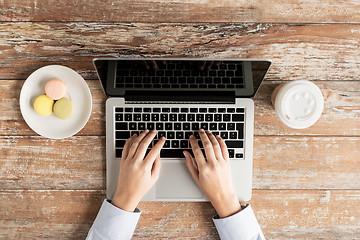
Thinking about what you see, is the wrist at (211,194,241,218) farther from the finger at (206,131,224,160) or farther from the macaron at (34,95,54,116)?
the macaron at (34,95,54,116)

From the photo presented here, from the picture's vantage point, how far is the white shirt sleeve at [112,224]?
0.88m

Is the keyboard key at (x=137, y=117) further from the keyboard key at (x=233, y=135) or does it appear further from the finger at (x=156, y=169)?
the keyboard key at (x=233, y=135)

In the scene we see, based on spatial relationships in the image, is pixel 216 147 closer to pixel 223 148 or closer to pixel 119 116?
pixel 223 148

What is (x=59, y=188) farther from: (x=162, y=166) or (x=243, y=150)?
(x=243, y=150)

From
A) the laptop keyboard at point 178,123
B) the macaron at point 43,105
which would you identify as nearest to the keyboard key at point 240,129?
the laptop keyboard at point 178,123

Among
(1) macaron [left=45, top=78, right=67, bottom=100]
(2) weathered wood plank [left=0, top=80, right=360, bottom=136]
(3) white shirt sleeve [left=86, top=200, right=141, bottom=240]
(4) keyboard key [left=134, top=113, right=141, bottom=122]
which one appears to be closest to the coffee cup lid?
(2) weathered wood plank [left=0, top=80, right=360, bottom=136]

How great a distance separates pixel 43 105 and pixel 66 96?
0.22 feet

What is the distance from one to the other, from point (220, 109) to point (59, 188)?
0.55 m

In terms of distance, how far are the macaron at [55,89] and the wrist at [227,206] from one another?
54 centimetres

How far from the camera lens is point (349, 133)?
3.07ft

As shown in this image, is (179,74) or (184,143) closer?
(179,74)

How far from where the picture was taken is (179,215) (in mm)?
949

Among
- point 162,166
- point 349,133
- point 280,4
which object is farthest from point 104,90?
point 349,133

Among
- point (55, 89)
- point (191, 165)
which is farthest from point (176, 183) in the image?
point (55, 89)
